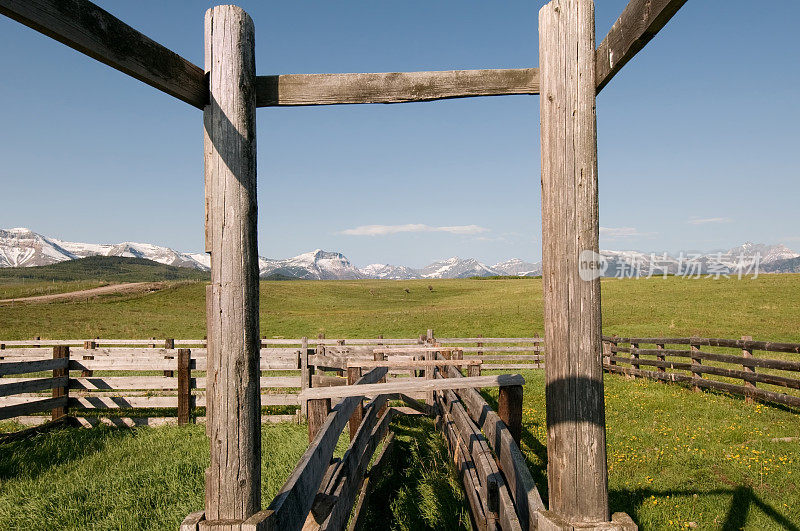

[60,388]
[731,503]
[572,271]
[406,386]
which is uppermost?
[572,271]

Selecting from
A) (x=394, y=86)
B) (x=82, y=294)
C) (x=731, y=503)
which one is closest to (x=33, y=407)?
(x=394, y=86)

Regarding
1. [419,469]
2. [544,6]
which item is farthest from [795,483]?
[544,6]

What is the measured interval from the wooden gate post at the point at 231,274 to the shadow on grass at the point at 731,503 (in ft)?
12.2

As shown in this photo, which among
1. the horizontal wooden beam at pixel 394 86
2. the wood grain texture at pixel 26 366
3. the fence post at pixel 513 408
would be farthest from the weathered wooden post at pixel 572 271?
the wood grain texture at pixel 26 366

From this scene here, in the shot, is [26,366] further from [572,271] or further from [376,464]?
[572,271]

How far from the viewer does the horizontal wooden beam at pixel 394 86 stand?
268cm

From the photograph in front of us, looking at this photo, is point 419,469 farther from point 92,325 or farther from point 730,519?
point 92,325

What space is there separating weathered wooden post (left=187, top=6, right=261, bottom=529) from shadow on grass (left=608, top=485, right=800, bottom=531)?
3729 mm

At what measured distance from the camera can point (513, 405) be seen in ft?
14.1

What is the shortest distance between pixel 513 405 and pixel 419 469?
228 centimetres

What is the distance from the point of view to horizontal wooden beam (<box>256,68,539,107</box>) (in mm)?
2682

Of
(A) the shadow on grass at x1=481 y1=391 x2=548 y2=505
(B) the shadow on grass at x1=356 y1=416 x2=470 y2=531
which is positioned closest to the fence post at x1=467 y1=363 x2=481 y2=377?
(A) the shadow on grass at x1=481 y1=391 x2=548 y2=505

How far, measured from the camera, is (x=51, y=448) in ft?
21.5

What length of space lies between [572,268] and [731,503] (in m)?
4.62
